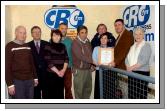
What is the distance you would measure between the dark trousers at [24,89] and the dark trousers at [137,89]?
46.2 inches

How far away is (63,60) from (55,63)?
0.11 meters

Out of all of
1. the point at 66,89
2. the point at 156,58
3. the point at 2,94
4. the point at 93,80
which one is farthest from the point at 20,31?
the point at 156,58

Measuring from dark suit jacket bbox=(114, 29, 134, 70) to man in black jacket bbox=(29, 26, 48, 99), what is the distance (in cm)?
93

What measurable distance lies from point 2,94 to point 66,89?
1.02m

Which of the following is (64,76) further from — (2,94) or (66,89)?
(2,94)

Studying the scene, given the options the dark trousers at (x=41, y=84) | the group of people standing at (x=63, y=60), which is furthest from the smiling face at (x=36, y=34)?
the dark trousers at (x=41, y=84)

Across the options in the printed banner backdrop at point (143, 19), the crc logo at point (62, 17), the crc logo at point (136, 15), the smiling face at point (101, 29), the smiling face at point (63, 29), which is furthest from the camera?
the crc logo at point (62, 17)

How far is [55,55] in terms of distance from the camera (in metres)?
3.44

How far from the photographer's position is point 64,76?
3.72 m

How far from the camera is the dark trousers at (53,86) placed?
350cm

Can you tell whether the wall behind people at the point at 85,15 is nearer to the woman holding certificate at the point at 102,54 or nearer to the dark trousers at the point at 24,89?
the woman holding certificate at the point at 102,54

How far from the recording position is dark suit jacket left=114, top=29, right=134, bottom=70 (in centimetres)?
339

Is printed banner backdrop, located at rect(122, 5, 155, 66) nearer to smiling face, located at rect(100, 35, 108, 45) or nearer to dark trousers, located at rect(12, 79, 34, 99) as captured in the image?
smiling face, located at rect(100, 35, 108, 45)

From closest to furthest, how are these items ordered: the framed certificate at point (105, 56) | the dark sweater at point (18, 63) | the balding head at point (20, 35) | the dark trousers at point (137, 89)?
the dark trousers at point (137, 89), the dark sweater at point (18, 63), the balding head at point (20, 35), the framed certificate at point (105, 56)
